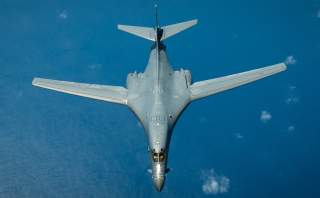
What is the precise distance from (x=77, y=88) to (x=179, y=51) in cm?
1470

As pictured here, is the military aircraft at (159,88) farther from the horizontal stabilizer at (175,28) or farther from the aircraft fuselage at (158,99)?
the horizontal stabilizer at (175,28)

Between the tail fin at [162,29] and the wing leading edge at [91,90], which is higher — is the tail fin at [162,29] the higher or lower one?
the higher one

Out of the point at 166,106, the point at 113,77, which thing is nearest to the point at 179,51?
the point at 113,77

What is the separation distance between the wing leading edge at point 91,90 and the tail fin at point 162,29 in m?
8.03

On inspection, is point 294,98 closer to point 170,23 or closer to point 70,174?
point 170,23

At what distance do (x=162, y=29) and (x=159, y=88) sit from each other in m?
10.2

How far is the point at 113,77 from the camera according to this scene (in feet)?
168

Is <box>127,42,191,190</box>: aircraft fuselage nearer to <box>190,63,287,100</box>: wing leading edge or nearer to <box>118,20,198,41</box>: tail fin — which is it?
<box>190,63,287,100</box>: wing leading edge

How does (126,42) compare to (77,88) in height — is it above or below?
above

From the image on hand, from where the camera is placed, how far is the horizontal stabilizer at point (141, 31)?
49.7 metres

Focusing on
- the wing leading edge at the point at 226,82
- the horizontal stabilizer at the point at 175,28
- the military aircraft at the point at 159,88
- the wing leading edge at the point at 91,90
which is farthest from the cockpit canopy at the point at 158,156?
the horizontal stabilizer at the point at 175,28

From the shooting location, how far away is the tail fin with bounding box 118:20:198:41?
163 ft

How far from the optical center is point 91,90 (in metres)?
45.4

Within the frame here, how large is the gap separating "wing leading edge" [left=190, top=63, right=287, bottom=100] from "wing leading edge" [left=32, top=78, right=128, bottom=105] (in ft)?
26.5
